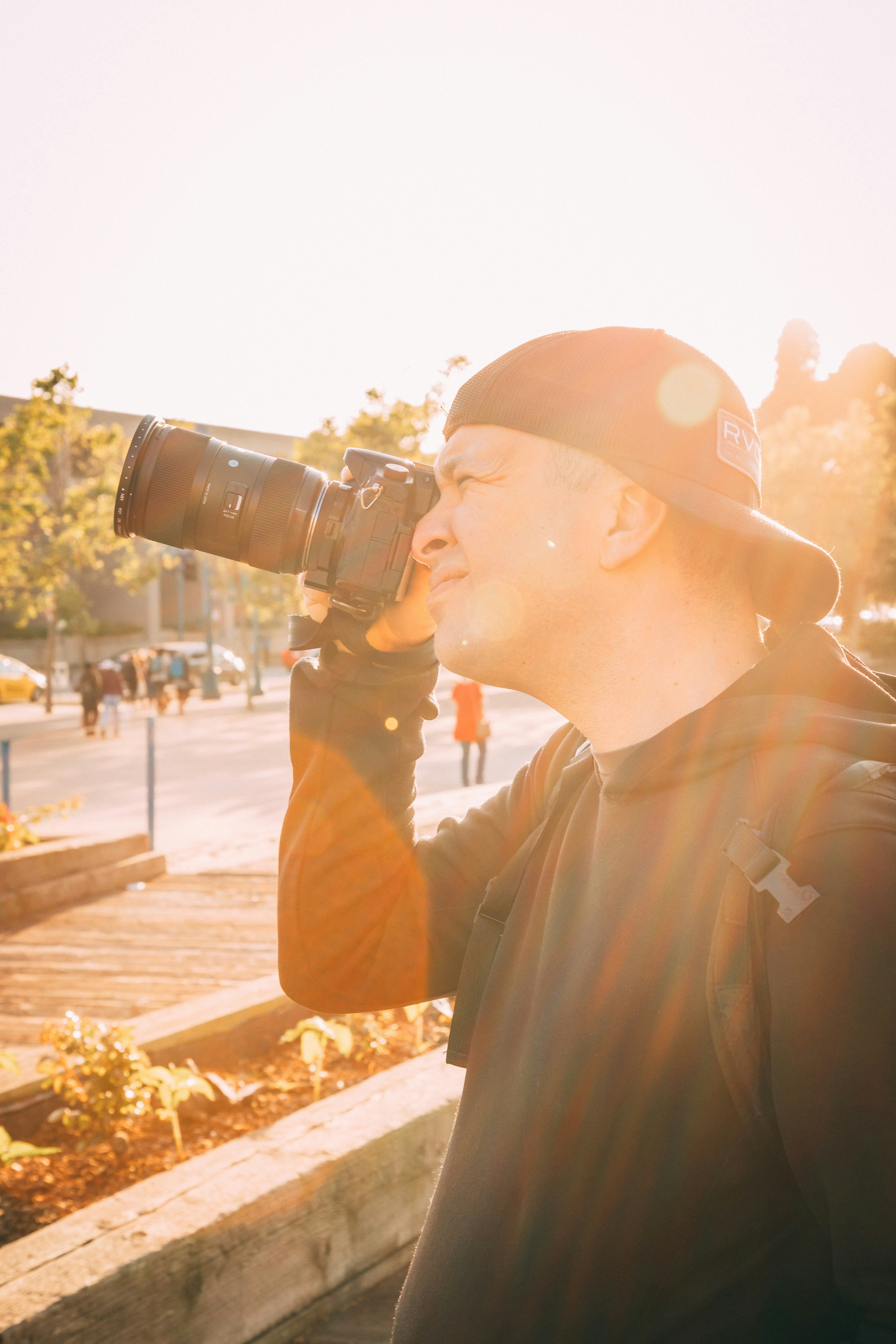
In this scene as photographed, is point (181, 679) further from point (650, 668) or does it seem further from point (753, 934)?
point (753, 934)

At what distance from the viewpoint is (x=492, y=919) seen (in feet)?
5.20

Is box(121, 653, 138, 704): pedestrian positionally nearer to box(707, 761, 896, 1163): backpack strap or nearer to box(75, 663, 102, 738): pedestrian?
box(75, 663, 102, 738): pedestrian

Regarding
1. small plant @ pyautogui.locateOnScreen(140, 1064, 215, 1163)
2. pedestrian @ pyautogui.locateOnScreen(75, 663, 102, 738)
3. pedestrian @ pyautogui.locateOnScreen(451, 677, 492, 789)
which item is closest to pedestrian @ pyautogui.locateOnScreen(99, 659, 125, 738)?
pedestrian @ pyautogui.locateOnScreen(75, 663, 102, 738)

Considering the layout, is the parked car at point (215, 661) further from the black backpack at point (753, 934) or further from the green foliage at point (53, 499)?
the black backpack at point (753, 934)

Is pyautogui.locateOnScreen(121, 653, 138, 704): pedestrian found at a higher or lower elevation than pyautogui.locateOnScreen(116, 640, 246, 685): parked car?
higher

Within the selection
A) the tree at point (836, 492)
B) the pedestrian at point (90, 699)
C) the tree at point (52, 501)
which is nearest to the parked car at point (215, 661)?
the tree at point (52, 501)

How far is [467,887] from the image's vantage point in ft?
6.02

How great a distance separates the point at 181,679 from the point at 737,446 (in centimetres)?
2805

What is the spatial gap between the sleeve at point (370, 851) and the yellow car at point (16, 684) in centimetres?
3173

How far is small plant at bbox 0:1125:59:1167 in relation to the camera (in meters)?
2.65

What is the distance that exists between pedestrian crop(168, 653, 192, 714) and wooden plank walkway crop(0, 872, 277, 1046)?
2067 centimetres

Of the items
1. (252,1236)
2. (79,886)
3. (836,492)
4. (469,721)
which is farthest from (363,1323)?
(836,492)

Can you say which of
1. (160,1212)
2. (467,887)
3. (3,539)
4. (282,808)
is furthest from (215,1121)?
(3,539)

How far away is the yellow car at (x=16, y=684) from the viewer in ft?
104
